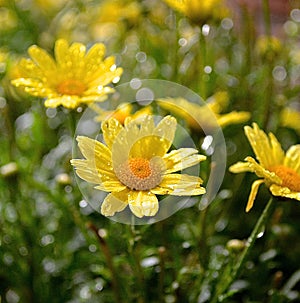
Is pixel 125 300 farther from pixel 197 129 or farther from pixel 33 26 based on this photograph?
pixel 33 26

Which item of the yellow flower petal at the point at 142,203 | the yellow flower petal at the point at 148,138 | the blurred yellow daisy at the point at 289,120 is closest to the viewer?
the yellow flower petal at the point at 142,203

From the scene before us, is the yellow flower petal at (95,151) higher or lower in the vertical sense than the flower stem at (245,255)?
higher

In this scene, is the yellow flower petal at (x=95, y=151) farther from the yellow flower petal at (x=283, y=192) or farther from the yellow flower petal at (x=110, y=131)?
the yellow flower petal at (x=283, y=192)

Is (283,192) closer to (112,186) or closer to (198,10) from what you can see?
(112,186)

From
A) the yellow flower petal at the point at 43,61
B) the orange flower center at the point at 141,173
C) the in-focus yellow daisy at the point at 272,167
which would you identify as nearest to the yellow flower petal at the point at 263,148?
the in-focus yellow daisy at the point at 272,167

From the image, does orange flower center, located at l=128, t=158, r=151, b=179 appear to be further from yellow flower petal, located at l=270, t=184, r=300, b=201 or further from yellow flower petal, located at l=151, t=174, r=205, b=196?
yellow flower petal, located at l=270, t=184, r=300, b=201

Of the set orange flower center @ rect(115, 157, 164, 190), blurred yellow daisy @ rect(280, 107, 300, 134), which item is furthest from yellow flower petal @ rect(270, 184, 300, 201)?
blurred yellow daisy @ rect(280, 107, 300, 134)

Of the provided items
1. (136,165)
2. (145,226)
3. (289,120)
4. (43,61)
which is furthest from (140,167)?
(289,120)
